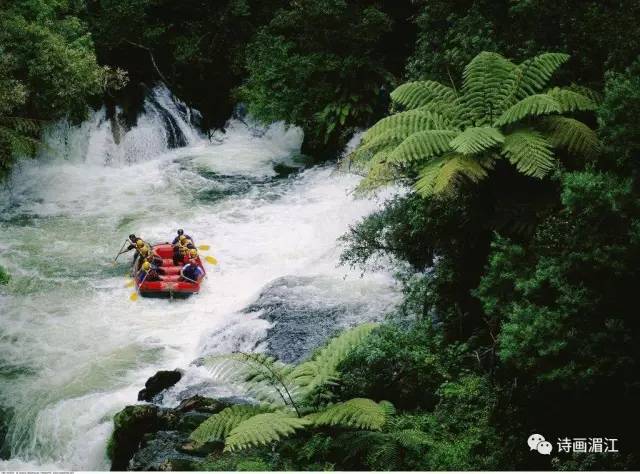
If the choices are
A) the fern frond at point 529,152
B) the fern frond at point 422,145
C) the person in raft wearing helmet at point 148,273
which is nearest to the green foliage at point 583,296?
the fern frond at point 529,152

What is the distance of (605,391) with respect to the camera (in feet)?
12.9

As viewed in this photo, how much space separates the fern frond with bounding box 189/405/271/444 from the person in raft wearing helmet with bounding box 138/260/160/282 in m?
5.31

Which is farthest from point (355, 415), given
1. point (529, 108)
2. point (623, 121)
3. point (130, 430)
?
point (130, 430)

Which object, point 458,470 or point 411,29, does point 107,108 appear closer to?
point 411,29

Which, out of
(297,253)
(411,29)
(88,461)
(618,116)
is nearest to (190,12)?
(411,29)

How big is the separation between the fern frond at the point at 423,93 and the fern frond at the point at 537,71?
70 centimetres

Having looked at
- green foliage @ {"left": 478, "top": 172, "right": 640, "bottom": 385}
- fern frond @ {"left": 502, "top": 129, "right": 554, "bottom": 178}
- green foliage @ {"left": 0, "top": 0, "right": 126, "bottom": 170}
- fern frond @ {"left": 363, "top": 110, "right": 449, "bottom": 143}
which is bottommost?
green foliage @ {"left": 478, "top": 172, "right": 640, "bottom": 385}

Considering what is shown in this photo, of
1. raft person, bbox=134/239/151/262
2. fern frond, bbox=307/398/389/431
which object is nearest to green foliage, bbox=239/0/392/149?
raft person, bbox=134/239/151/262

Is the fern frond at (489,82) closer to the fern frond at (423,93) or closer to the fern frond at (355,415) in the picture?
the fern frond at (423,93)

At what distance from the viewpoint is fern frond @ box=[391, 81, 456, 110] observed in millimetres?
6301

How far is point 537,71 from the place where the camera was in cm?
571

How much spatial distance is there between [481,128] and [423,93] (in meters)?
1.11

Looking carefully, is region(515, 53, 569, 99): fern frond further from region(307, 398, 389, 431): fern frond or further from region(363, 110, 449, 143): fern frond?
region(307, 398, 389, 431): fern frond

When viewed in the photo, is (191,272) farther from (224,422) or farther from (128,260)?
(224,422)
